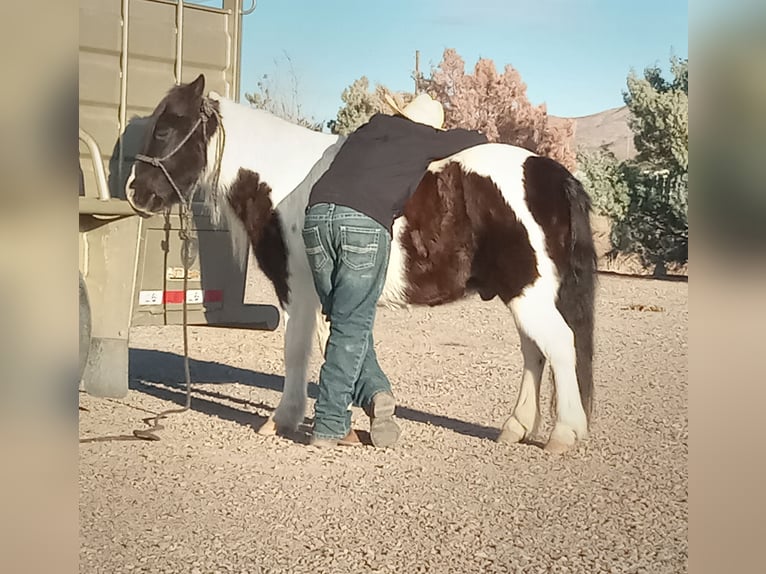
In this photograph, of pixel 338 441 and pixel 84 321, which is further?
pixel 84 321

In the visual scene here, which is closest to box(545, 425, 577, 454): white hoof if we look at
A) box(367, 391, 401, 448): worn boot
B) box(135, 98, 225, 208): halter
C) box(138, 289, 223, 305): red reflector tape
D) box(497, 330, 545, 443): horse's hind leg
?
box(497, 330, 545, 443): horse's hind leg

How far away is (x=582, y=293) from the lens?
12.4ft

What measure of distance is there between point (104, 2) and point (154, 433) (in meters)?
2.39

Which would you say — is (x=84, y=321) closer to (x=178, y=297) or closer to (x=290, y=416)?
(x=178, y=297)

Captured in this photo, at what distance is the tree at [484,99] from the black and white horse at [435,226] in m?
1.59

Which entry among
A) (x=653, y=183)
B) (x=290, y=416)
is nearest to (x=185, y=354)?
(x=290, y=416)

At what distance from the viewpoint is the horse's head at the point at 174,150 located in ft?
13.7

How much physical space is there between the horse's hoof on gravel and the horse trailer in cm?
82

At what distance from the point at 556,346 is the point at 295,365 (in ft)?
4.25

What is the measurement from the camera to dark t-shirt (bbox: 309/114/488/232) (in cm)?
365

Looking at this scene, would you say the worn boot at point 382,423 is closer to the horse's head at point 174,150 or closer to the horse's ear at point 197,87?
the horse's head at point 174,150

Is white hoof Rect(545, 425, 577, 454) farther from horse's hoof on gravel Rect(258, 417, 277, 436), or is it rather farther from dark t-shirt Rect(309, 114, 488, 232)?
horse's hoof on gravel Rect(258, 417, 277, 436)
